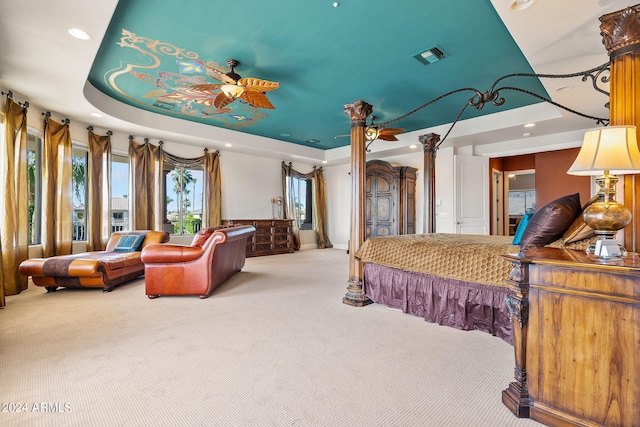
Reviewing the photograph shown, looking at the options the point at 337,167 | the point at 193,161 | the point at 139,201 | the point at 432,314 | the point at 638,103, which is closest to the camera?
the point at 638,103

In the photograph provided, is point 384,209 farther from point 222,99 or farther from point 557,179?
point 222,99

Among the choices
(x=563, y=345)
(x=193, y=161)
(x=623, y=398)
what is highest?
(x=193, y=161)

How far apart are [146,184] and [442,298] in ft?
19.2

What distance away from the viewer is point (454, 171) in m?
6.15

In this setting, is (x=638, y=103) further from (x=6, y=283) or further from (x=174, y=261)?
(x=6, y=283)

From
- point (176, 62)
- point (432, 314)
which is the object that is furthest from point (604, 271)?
point (176, 62)

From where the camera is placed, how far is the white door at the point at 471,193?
6141 millimetres

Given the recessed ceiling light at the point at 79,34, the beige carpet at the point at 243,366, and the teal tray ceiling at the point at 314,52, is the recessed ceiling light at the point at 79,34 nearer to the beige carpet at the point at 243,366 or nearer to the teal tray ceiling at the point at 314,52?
the teal tray ceiling at the point at 314,52

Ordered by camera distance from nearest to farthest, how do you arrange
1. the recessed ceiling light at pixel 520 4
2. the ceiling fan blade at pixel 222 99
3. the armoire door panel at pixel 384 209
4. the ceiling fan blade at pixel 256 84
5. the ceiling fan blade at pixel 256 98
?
the recessed ceiling light at pixel 520 4, the ceiling fan blade at pixel 256 84, the ceiling fan blade at pixel 256 98, the ceiling fan blade at pixel 222 99, the armoire door panel at pixel 384 209

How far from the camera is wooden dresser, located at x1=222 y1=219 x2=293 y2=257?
23.4 ft

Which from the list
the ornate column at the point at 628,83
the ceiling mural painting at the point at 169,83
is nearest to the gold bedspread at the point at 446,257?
the ornate column at the point at 628,83

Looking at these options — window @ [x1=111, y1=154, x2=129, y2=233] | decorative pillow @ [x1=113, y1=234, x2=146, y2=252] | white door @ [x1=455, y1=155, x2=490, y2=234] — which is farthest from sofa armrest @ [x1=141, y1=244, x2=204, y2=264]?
white door @ [x1=455, y1=155, x2=490, y2=234]

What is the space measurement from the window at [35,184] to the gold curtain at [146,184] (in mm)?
1359

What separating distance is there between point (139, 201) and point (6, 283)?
8.26 ft
